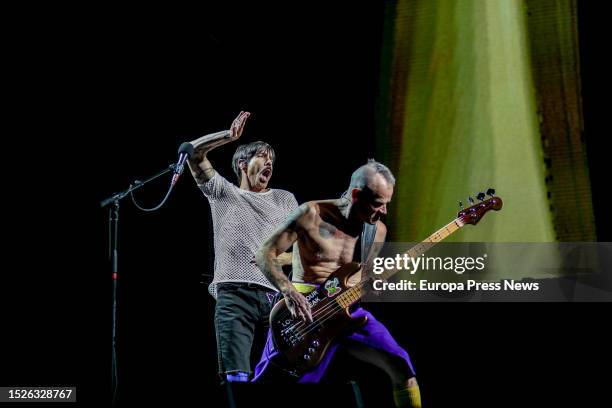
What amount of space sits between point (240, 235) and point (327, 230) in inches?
21.0

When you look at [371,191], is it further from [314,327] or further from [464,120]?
[464,120]

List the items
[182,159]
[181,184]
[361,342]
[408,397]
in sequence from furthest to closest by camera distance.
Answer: [181,184]
[182,159]
[361,342]
[408,397]

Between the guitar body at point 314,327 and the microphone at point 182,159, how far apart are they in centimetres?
88

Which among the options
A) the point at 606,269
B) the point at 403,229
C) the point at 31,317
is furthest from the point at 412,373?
the point at 31,317

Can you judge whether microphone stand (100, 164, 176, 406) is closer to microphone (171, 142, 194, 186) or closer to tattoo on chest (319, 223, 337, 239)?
microphone (171, 142, 194, 186)

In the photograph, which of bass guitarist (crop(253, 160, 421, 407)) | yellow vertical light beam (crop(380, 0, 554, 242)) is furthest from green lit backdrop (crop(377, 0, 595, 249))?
bass guitarist (crop(253, 160, 421, 407))

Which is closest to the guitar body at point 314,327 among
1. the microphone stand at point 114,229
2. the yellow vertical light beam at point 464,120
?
the microphone stand at point 114,229

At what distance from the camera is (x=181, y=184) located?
5.01m

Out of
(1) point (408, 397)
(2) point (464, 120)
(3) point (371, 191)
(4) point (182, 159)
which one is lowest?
(1) point (408, 397)

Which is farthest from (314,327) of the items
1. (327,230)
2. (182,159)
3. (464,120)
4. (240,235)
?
(464,120)

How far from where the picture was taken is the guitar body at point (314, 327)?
3773mm

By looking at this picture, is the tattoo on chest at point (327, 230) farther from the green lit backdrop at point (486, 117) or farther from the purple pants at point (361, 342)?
the green lit backdrop at point (486, 117)

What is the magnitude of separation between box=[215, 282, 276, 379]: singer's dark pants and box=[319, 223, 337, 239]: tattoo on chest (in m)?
0.48

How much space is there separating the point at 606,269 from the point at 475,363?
1.01 metres
